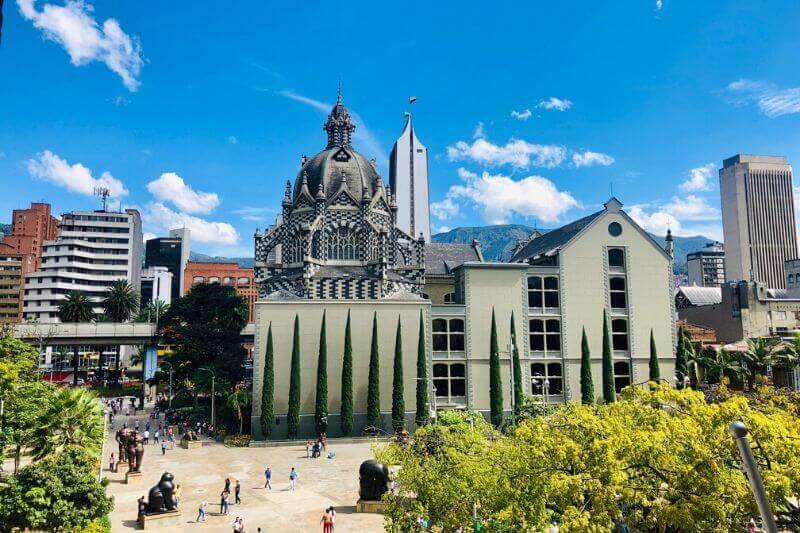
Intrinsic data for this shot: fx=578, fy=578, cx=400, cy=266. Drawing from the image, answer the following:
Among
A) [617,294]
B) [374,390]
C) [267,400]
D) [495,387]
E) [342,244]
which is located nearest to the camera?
[267,400]

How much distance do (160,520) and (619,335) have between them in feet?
166

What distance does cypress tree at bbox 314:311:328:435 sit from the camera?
5494cm

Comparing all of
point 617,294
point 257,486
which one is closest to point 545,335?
point 617,294

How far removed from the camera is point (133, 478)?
40844 mm

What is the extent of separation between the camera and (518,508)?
1880 centimetres

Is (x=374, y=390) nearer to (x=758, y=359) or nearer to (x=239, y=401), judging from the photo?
(x=239, y=401)

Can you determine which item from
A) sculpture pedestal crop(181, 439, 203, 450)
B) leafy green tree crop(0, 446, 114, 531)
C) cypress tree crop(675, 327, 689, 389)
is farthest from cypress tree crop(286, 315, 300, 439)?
cypress tree crop(675, 327, 689, 389)

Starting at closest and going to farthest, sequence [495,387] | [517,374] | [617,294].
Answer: [495,387] → [517,374] → [617,294]

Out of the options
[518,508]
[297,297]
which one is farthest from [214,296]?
[518,508]

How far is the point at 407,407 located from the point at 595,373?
21.2 meters

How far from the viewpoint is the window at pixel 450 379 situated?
61.4 metres

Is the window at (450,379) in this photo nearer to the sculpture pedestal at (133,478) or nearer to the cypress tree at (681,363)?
the cypress tree at (681,363)

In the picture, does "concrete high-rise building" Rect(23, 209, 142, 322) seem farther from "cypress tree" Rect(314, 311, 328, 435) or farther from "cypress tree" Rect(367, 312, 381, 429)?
"cypress tree" Rect(367, 312, 381, 429)

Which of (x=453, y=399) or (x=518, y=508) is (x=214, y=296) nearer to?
(x=453, y=399)
